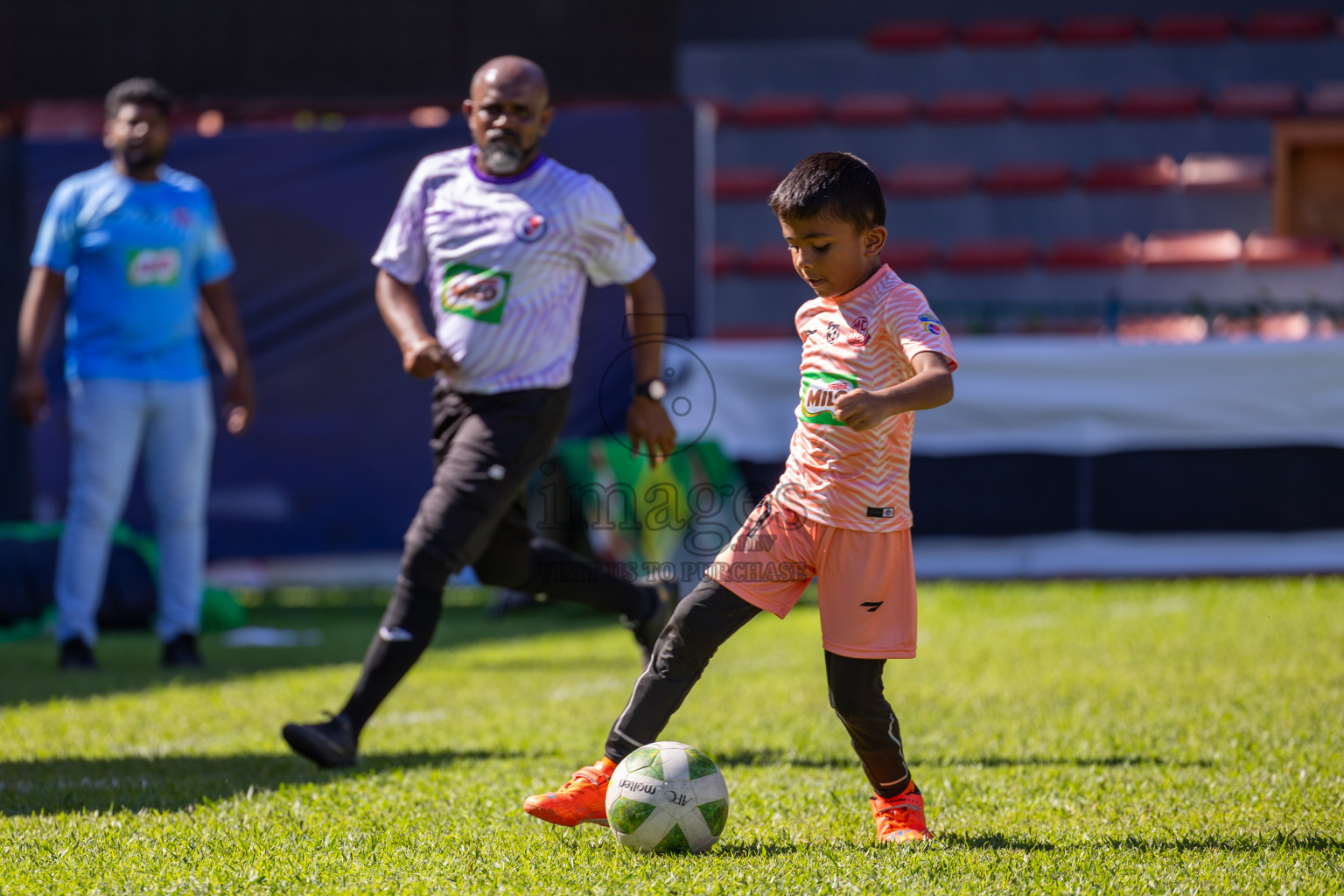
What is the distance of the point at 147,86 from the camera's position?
6.98 m

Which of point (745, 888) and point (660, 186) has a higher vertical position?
point (660, 186)

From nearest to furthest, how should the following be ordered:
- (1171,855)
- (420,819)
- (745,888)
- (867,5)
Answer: (745,888)
(1171,855)
(420,819)
(867,5)

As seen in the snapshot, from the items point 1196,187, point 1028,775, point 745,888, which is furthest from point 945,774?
point 1196,187

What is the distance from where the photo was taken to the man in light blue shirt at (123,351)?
6961 millimetres

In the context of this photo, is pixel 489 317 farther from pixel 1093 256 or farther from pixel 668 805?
pixel 1093 256

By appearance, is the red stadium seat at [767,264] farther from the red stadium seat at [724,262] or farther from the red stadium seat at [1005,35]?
the red stadium seat at [1005,35]

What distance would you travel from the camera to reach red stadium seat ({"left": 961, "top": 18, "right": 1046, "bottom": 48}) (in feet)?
53.0

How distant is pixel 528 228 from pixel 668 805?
193cm

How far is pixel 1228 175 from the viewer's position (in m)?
15.4

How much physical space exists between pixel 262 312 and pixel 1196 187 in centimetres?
932

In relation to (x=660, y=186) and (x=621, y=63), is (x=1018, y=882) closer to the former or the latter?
(x=660, y=186)

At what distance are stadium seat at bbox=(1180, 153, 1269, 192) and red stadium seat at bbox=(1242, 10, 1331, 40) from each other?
57.0 inches

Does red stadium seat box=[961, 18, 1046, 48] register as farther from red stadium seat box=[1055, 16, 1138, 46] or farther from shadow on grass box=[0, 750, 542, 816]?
shadow on grass box=[0, 750, 542, 816]

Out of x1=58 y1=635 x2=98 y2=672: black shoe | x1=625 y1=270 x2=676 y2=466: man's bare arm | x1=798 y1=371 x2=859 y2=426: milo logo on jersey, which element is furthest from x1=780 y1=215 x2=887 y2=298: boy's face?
x1=58 y1=635 x2=98 y2=672: black shoe
